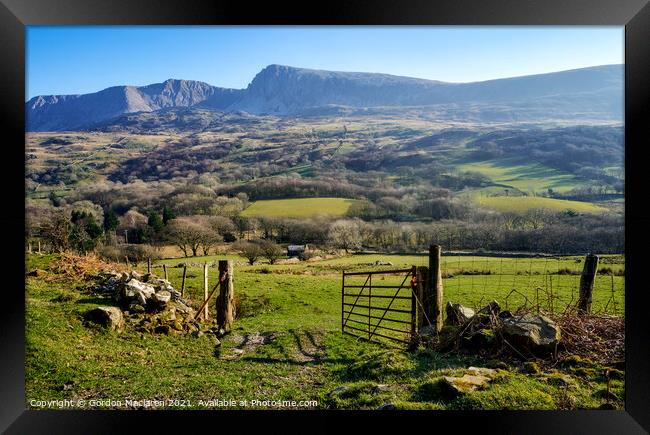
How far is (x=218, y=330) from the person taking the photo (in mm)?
5793

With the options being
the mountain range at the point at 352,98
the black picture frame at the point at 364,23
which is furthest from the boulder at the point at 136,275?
the mountain range at the point at 352,98

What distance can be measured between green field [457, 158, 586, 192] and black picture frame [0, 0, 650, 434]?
145 cm

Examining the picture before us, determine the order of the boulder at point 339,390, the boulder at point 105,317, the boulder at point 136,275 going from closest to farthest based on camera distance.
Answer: the boulder at point 339,390 → the boulder at point 105,317 → the boulder at point 136,275

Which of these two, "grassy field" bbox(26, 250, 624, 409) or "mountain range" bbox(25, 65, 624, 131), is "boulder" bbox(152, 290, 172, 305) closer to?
"grassy field" bbox(26, 250, 624, 409)

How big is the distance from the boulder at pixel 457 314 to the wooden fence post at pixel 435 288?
0.22 m

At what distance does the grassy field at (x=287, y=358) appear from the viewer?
4648 millimetres

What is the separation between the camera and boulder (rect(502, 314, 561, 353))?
15.9ft

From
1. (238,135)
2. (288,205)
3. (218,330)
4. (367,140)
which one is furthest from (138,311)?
(367,140)

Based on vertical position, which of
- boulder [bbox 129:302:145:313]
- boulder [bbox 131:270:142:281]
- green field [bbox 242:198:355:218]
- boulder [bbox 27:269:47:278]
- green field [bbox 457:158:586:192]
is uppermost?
green field [bbox 457:158:586:192]

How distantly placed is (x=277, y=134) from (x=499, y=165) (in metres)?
3.36

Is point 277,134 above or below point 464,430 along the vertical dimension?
above

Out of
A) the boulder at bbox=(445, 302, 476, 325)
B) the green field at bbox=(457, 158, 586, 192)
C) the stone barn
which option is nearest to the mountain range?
the green field at bbox=(457, 158, 586, 192)

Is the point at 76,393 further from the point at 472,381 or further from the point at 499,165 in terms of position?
the point at 499,165

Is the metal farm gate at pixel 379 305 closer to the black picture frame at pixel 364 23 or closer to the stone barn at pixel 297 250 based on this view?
the stone barn at pixel 297 250
